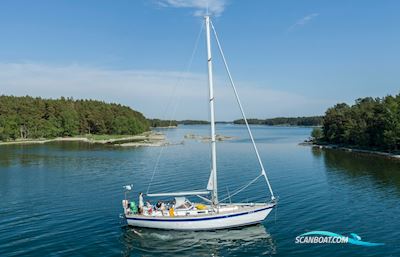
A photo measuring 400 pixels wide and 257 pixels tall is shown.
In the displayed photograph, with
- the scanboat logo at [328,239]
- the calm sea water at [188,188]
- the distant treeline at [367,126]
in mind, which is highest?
the distant treeline at [367,126]

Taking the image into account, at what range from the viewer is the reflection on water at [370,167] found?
205 ft

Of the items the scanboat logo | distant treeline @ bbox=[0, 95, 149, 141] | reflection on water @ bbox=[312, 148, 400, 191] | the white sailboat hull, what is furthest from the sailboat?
distant treeline @ bbox=[0, 95, 149, 141]

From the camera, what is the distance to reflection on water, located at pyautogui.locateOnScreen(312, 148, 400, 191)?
62409mm

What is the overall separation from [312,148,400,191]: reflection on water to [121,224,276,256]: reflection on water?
3202cm

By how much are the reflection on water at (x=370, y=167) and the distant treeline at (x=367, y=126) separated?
8.66 m

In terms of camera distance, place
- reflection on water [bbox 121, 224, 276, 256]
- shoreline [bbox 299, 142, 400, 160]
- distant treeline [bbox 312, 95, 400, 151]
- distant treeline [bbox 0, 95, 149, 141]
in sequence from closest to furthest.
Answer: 1. reflection on water [bbox 121, 224, 276, 256]
2. shoreline [bbox 299, 142, 400, 160]
3. distant treeline [bbox 312, 95, 400, 151]
4. distant treeline [bbox 0, 95, 149, 141]

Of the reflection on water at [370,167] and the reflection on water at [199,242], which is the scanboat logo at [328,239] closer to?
the reflection on water at [199,242]

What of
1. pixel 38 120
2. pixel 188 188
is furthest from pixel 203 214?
pixel 38 120

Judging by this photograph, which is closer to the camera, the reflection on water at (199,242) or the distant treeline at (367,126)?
the reflection on water at (199,242)

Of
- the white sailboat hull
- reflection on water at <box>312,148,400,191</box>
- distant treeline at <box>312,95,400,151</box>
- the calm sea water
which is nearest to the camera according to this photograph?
the calm sea water

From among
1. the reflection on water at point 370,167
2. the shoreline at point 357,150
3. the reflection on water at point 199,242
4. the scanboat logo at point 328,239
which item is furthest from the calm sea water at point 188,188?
the shoreline at point 357,150

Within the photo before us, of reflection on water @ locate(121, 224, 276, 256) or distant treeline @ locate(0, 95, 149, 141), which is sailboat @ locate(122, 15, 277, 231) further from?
distant treeline @ locate(0, 95, 149, 141)

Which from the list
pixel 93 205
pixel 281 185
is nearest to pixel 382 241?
pixel 281 185

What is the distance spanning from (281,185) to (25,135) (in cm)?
14116
